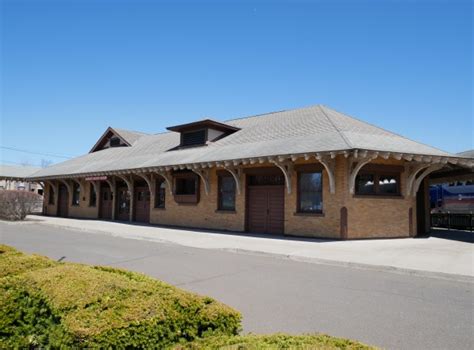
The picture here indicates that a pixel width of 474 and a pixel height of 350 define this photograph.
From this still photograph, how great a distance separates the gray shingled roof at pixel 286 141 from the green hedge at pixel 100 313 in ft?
33.5

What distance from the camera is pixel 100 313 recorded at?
2969 mm

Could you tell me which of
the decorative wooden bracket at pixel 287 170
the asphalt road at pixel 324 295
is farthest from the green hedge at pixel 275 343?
the decorative wooden bracket at pixel 287 170

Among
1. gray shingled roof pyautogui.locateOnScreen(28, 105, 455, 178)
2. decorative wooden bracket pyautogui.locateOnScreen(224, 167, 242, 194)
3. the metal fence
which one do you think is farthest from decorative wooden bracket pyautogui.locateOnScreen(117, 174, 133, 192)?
the metal fence

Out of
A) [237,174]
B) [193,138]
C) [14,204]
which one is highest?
[193,138]

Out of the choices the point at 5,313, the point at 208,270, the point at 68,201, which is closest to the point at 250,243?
the point at 208,270

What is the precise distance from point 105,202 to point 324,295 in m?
23.1

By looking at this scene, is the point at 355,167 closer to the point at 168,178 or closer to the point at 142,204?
the point at 168,178

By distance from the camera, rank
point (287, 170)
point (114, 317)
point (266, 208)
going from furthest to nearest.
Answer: point (266, 208) → point (287, 170) → point (114, 317)

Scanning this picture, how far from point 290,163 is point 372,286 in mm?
8447

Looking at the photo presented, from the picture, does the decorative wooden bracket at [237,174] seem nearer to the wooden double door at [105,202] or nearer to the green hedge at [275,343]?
the wooden double door at [105,202]

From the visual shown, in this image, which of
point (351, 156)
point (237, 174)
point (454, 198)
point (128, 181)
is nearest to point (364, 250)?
point (351, 156)

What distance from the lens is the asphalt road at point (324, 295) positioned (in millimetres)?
4547

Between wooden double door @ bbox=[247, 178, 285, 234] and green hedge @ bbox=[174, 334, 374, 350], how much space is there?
43.3 feet

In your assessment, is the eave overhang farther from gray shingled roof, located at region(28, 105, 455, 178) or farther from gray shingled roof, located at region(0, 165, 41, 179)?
gray shingled roof, located at region(0, 165, 41, 179)
